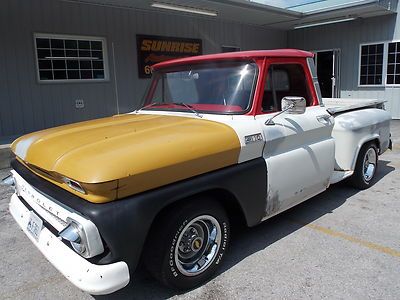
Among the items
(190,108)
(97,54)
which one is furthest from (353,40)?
(190,108)

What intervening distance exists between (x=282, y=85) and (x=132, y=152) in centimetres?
195

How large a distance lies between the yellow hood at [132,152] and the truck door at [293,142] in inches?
21.7

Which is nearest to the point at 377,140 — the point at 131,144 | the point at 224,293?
→ the point at 224,293

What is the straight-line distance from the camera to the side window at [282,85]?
3516 millimetres

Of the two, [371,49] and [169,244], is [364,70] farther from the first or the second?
[169,244]

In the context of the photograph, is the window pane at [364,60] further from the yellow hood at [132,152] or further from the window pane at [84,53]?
the yellow hood at [132,152]

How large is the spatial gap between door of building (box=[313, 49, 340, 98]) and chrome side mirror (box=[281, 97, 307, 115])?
11.6m

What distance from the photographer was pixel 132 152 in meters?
2.46

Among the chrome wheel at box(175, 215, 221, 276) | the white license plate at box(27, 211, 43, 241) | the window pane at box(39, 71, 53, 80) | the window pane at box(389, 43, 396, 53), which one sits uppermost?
the window pane at box(389, 43, 396, 53)

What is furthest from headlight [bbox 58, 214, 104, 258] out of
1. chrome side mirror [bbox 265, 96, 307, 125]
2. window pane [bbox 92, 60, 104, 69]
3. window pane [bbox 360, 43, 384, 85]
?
window pane [bbox 360, 43, 384, 85]

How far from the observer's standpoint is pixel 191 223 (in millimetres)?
2787

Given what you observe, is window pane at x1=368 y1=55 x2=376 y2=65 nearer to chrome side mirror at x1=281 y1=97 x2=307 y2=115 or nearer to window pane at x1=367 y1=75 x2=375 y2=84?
window pane at x1=367 y1=75 x2=375 y2=84

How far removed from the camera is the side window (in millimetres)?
3516

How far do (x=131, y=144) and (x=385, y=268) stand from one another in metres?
2.39
